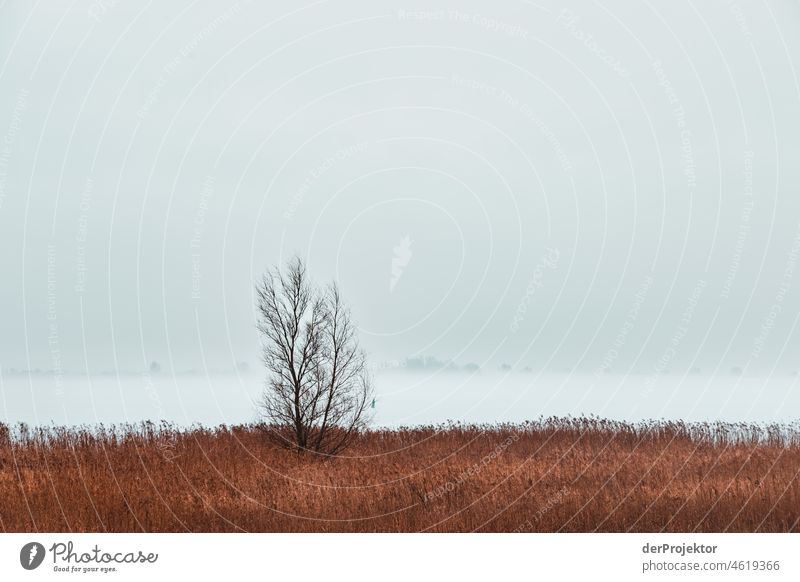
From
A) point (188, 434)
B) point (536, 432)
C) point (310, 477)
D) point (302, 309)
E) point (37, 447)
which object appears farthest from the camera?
point (536, 432)

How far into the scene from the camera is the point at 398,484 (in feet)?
46.7

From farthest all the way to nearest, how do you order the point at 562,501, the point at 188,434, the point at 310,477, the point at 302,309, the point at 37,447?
the point at 188,434, the point at 37,447, the point at 302,309, the point at 310,477, the point at 562,501

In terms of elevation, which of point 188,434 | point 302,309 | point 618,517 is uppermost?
point 302,309

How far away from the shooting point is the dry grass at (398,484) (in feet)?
40.3

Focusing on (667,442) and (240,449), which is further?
(667,442)

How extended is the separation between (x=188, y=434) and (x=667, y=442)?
464 inches

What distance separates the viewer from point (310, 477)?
50.0 ft

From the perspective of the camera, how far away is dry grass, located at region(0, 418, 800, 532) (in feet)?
40.3

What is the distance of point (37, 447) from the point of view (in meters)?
18.5

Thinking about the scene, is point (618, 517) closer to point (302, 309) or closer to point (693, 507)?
point (693, 507)

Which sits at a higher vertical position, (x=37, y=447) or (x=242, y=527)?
(x=37, y=447)

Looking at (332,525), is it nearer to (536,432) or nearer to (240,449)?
(240,449)

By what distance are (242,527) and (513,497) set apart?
437 centimetres

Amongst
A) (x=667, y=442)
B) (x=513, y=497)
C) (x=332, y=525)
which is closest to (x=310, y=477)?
(x=332, y=525)
